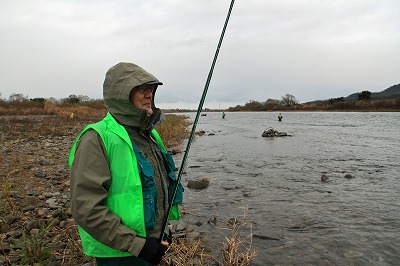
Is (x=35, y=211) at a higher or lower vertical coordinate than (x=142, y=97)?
lower

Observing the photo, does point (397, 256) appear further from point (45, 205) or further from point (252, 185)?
point (45, 205)

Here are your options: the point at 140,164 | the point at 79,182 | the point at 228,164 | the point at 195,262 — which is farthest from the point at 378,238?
the point at 228,164

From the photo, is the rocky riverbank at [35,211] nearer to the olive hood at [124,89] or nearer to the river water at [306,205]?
the olive hood at [124,89]

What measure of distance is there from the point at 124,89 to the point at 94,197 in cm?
82

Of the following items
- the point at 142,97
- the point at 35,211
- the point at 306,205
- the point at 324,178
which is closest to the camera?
the point at 142,97

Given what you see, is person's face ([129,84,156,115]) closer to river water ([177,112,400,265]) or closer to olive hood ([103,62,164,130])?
olive hood ([103,62,164,130])

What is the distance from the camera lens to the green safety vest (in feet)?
6.81

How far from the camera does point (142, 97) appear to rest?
2.39 metres

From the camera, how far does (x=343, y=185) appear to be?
9555mm

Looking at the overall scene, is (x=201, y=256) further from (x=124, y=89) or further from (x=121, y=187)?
(x=124, y=89)

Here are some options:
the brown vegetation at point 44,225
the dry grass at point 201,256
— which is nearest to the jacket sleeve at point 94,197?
the brown vegetation at point 44,225

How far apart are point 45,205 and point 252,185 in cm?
620

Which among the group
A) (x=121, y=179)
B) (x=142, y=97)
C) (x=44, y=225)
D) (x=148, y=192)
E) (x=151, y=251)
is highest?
(x=142, y=97)

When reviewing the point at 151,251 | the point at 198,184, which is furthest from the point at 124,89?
the point at 198,184
